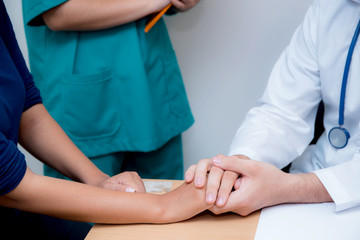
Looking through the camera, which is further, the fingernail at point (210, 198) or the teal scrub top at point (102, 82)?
the teal scrub top at point (102, 82)

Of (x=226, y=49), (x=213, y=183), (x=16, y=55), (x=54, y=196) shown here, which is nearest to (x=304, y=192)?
(x=213, y=183)

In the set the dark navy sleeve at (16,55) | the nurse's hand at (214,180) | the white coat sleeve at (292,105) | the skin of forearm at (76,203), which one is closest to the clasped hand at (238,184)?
the nurse's hand at (214,180)

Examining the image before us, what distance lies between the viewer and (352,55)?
3.46 ft

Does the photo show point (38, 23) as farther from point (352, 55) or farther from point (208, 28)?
point (352, 55)

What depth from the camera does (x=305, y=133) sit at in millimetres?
1181

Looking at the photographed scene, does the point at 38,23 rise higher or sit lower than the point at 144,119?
higher

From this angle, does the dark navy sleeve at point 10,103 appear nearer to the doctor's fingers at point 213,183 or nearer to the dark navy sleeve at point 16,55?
the dark navy sleeve at point 16,55

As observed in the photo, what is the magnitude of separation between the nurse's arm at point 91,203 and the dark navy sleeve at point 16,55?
0.30m

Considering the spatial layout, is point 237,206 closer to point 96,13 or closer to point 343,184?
point 343,184

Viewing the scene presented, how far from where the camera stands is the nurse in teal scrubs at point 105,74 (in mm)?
1282

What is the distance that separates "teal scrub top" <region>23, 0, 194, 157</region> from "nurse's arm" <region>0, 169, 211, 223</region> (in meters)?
0.56

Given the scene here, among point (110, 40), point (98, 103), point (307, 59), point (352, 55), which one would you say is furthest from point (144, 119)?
point (352, 55)

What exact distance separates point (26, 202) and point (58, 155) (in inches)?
10.0

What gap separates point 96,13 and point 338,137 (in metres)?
0.78
